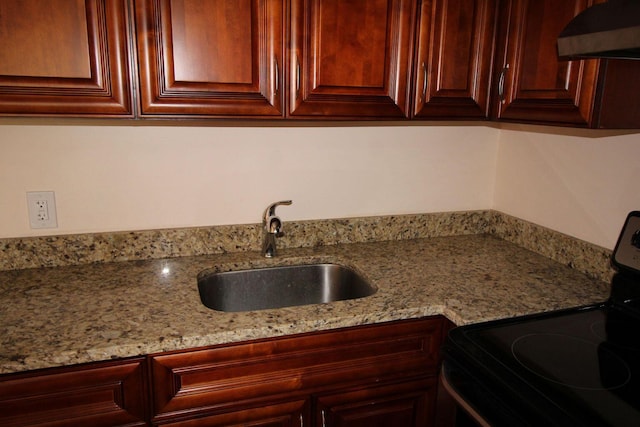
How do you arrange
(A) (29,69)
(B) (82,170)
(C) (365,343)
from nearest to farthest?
(A) (29,69), (C) (365,343), (B) (82,170)

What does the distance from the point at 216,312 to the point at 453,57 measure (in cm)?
109

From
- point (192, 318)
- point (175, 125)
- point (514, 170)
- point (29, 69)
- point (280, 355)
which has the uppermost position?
point (29, 69)

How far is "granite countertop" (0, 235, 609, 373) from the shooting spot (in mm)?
1095

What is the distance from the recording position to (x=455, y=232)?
2010 millimetres

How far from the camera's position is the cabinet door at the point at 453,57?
1450 mm

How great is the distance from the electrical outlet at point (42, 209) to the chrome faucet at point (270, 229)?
0.71 meters

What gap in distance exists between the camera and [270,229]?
1.66m

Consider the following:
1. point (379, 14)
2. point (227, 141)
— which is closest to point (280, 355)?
point (227, 141)

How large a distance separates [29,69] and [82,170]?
44cm

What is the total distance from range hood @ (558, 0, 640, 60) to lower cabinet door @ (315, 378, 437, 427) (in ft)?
3.23

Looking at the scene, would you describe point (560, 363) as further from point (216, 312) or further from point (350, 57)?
point (350, 57)

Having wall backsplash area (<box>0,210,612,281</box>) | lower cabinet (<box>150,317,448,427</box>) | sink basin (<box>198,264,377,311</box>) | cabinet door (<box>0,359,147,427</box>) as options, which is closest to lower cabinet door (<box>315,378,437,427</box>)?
lower cabinet (<box>150,317,448,427</box>)

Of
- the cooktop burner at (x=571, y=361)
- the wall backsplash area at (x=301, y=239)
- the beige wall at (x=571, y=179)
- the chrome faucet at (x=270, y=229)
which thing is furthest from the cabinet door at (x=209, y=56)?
the beige wall at (x=571, y=179)

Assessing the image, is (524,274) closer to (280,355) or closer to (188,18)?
(280,355)
